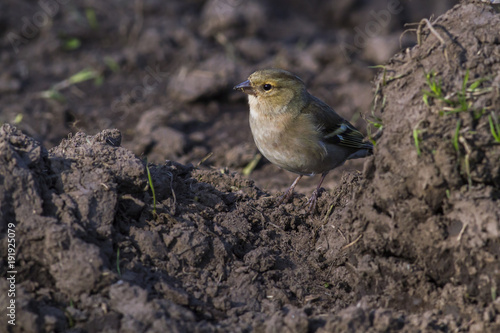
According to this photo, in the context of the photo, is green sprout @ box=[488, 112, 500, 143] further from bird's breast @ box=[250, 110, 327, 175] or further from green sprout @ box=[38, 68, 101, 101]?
green sprout @ box=[38, 68, 101, 101]

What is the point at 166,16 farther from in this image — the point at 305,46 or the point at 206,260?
the point at 206,260

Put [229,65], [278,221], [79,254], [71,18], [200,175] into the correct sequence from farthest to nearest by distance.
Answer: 1. [71,18]
2. [229,65]
3. [200,175]
4. [278,221]
5. [79,254]

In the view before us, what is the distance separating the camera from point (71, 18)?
11328 mm

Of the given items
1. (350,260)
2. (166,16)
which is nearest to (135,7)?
(166,16)

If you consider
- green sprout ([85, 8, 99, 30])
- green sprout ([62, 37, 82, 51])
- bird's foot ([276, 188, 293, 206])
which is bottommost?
bird's foot ([276, 188, 293, 206])

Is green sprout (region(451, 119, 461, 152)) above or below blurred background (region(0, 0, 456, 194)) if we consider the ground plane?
below

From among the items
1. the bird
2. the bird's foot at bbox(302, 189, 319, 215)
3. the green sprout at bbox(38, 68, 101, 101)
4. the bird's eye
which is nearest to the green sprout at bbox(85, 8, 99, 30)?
the green sprout at bbox(38, 68, 101, 101)

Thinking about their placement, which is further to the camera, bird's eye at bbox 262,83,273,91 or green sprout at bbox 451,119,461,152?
bird's eye at bbox 262,83,273,91

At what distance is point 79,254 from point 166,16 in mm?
8809

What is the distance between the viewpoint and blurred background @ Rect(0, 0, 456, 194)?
8867 mm

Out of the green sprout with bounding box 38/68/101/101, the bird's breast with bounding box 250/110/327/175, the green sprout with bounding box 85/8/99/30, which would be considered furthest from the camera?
the green sprout with bounding box 85/8/99/30

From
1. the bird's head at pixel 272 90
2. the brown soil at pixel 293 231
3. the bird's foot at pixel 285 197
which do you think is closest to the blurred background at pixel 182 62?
the bird's head at pixel 272 90

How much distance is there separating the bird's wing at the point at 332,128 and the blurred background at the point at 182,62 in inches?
52.7

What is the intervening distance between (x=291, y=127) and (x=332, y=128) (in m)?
0.51
